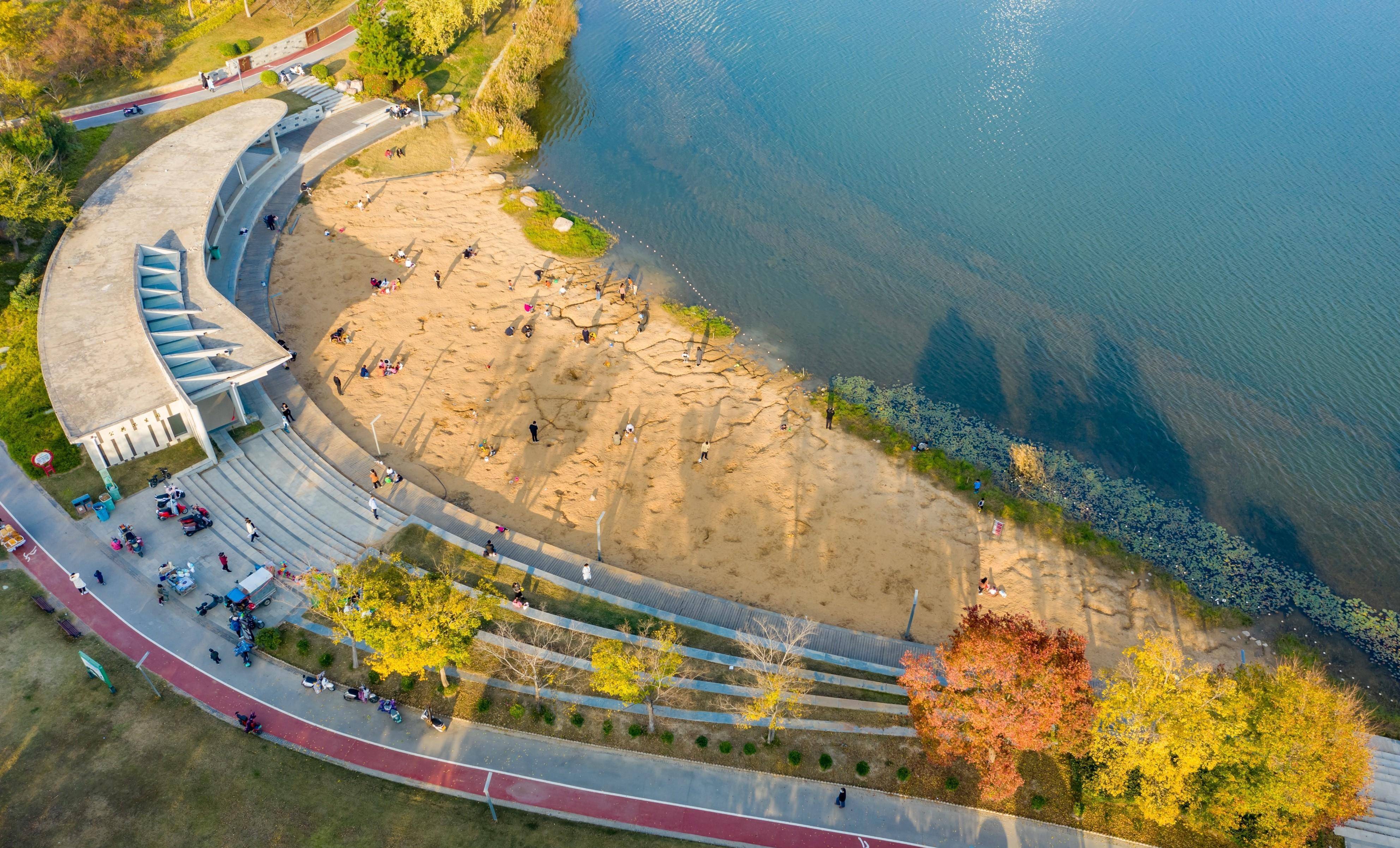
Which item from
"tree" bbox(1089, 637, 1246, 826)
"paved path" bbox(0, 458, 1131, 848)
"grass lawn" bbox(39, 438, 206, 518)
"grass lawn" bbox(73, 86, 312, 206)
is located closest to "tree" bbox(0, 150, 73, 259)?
"grass lawn" bbox(73, 86, 312, 206)

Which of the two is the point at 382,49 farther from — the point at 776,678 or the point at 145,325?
the point at 776,678

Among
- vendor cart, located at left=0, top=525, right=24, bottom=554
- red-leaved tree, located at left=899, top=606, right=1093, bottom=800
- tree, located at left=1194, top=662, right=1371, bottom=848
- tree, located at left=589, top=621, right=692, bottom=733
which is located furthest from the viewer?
vendor cart, located at left=0, top=525, right=24, bottom=554

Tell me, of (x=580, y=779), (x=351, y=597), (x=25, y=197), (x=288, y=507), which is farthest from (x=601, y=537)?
(x=25, y=197)

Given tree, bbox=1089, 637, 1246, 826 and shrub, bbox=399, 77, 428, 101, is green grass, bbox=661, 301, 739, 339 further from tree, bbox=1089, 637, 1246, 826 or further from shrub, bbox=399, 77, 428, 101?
tree, bbox=1089, 637, 1246, 826

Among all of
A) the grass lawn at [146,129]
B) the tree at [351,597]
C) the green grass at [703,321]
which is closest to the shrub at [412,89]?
the grass lawn at [146,129]

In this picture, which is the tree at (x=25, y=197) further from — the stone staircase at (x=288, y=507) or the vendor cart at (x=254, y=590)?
the vendor cart at (x=254, y=590)
